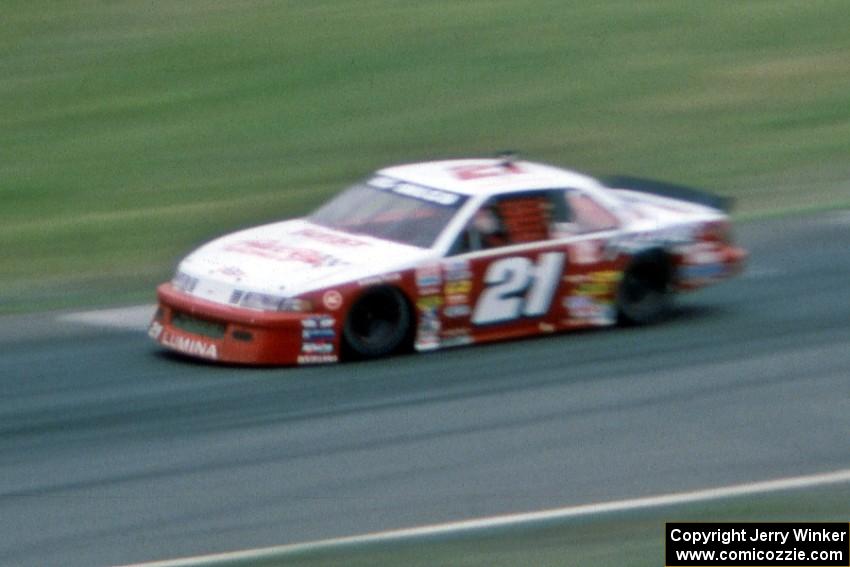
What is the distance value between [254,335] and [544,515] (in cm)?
339

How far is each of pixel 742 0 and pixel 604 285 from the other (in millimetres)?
14738

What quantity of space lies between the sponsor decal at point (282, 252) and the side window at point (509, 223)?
0.89m

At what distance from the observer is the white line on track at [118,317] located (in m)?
12.7

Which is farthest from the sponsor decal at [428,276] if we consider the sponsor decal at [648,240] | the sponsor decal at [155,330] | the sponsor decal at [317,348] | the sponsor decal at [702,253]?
the sponsor decal at [702,253]

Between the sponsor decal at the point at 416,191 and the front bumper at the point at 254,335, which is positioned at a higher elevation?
the sponsor decal at the point at 416,191

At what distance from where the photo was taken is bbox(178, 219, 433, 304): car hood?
36.9ft

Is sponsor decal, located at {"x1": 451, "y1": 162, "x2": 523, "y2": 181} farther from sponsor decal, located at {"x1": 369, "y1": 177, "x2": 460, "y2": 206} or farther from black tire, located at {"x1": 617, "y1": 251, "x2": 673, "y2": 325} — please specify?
black tire, located at {"x1": 617, "y1": 251, "x2": 673, "y2": 325}

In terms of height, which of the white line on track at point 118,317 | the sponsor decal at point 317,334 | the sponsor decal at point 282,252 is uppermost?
the sponsor decal at point 282,252

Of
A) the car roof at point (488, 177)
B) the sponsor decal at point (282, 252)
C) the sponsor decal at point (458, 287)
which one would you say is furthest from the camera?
the car roof at point (488, 177)

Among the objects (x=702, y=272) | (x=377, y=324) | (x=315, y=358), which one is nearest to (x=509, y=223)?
(x=377, y=324)

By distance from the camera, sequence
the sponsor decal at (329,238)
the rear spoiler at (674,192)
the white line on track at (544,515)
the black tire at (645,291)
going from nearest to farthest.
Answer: the white line on track at (544,515) → the sponsor decal at (329,238) → the black tire at (645,291) → the rear spoiler at (674,192)

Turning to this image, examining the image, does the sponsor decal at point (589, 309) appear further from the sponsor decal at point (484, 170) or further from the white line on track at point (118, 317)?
the white line on track at point (118, 317)

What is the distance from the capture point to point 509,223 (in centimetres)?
1220

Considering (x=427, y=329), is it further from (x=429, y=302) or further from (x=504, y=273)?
(x=504, y=273)
